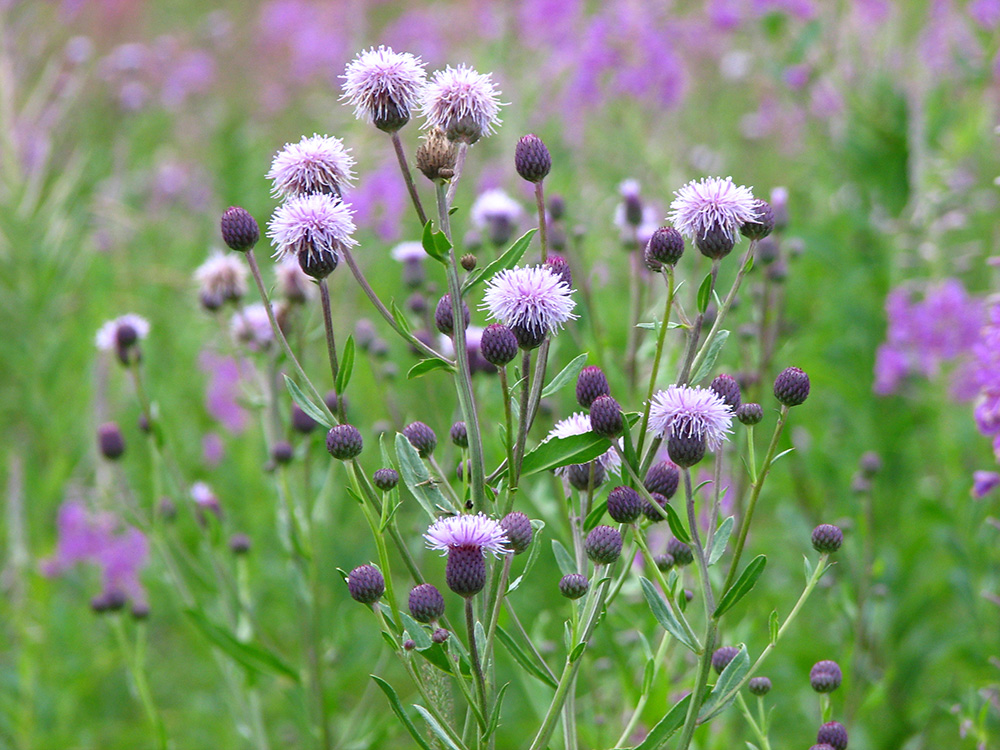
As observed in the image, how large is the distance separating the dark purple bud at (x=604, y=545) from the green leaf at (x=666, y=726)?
0.23m

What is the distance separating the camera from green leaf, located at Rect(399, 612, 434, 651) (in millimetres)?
1312

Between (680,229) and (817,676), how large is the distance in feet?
2.39

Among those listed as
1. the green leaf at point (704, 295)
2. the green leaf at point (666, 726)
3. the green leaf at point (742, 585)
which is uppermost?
the green leaf at point (704, 295)

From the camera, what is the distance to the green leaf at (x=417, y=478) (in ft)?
4.55

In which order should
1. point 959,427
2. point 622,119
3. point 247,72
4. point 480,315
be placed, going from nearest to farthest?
point 480,315
point 959,427
point 622,119
point 247,72

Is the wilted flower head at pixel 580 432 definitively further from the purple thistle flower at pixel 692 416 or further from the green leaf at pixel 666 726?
the green leaf at pixel 666 726

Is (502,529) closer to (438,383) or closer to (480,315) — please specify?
(480,315)

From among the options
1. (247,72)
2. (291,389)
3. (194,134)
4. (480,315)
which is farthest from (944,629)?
(247,72)

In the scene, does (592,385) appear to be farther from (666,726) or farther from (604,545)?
(666,726)

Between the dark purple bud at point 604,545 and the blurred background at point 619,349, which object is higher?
the blurred background at point 619,349

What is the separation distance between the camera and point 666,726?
1.33 m

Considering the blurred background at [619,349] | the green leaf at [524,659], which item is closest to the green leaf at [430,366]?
the green leaf at [524,659]

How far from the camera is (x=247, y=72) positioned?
9492 millimetres

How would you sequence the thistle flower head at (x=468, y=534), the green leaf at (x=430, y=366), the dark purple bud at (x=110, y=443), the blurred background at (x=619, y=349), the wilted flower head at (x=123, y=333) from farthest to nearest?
1. the blurred background at (x=619, y=349)
2. the dark purple bud at (x=110, y=443)
3. the wilted flower head at (x=123, y=333)
4. the green leaf at (x=430, y=366)
5. the thistle flower head at (x=468, y=534)
